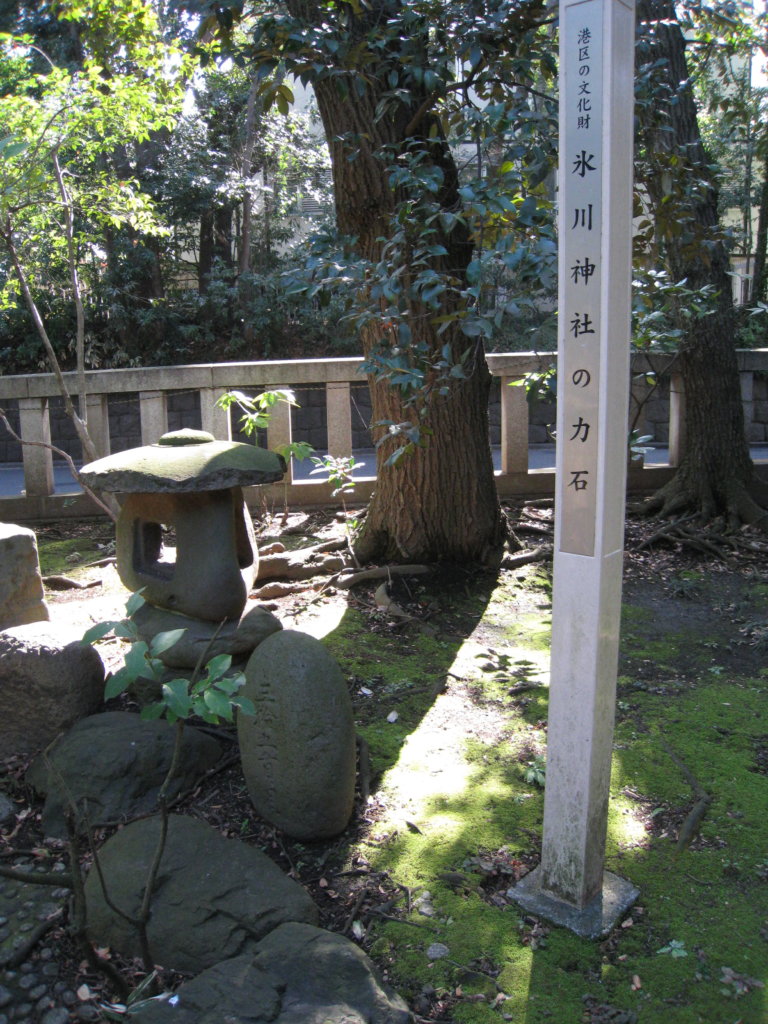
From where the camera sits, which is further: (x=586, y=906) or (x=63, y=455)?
(x=63, y=455)

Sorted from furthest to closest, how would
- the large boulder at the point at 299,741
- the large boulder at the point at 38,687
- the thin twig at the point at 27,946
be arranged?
the large boulder at the point at 38,687
the large boulder at the point at 299,741
the thin twig at the point at 27,946

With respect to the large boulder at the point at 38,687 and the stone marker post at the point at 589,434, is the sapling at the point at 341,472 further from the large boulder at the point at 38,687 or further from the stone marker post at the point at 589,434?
the stone marker post at the point at 589,434

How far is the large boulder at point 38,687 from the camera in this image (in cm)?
379

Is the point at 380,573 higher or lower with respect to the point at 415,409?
lower

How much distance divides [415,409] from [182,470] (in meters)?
1.78

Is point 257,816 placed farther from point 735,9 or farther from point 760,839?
point 735,9

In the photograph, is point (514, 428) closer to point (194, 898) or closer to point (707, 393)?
point (707, 393)

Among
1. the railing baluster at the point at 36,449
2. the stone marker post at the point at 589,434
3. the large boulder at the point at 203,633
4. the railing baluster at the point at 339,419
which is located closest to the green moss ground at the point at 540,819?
the stone marker post at the point at 589,434

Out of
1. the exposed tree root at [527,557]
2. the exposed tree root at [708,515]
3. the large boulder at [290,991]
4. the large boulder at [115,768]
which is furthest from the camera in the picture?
the exposed tree root at [708,515]

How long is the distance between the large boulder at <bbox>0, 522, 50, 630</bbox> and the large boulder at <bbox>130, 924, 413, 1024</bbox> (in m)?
2.63

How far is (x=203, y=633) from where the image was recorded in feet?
14.3

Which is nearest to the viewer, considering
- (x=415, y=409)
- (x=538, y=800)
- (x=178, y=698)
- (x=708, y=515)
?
(x=178, y=698)

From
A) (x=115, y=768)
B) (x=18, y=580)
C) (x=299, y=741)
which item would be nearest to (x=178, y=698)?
(x=299, y=741)

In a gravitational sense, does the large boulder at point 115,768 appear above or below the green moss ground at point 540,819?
above
